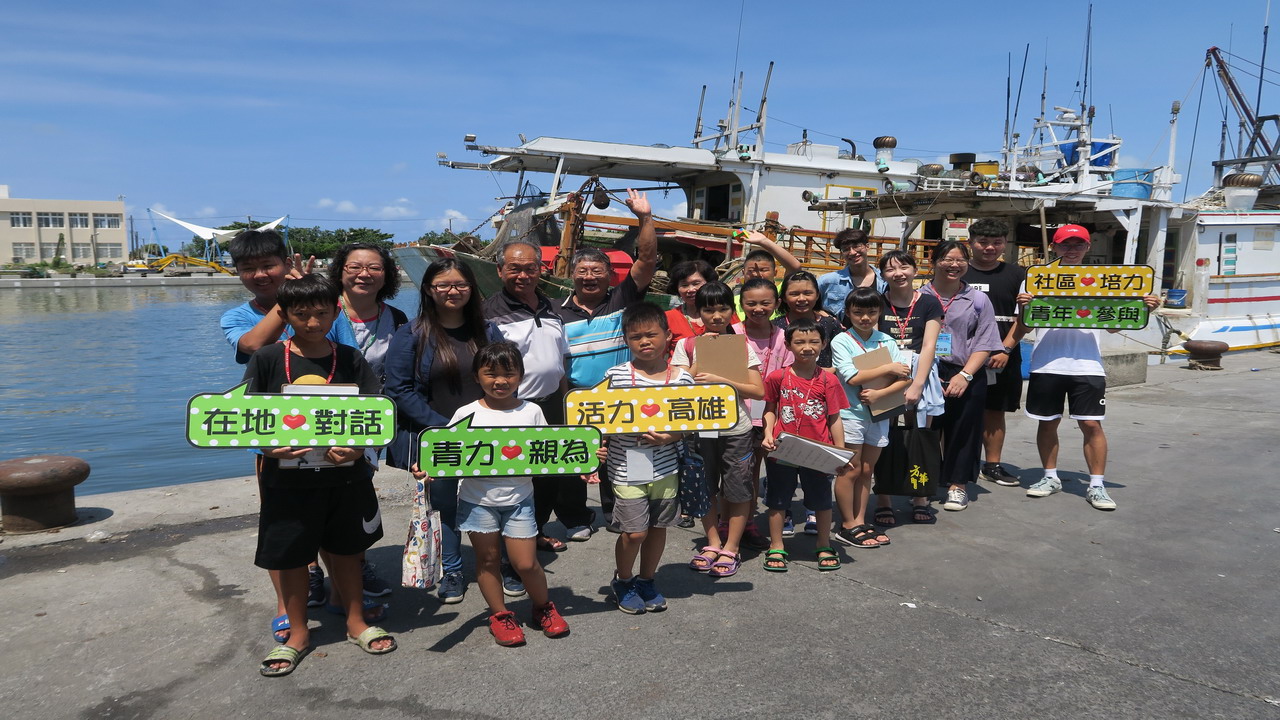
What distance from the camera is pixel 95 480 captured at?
9.70 metres

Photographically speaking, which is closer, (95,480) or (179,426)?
(95,480)

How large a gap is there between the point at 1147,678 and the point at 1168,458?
14.3 feet

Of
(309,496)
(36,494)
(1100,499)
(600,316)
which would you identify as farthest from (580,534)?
(1100,499)

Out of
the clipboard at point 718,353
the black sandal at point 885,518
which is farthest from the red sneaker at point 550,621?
the black sandal at point 885,518

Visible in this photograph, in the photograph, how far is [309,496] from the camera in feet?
11.1

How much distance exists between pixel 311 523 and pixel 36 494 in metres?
2.80

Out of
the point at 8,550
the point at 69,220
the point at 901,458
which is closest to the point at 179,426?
the point at 8,550

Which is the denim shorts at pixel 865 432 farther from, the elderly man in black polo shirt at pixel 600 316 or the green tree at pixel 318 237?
the green tree at pixel 318 237

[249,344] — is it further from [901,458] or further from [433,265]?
[901,458]

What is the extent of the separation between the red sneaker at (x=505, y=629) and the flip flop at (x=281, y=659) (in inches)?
32.6

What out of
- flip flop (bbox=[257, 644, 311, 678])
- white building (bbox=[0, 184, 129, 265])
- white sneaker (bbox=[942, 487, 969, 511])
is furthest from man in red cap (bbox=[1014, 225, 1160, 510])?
white building (bbox=[0, 184, 129, 265])

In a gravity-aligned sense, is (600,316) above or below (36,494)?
above

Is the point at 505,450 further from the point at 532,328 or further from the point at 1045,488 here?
the point at 1045,488

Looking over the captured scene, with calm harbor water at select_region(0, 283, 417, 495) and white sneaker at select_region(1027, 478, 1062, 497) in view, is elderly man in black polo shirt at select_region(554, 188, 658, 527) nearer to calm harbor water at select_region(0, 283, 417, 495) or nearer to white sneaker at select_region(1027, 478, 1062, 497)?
white sneaker at select_region(1027, 478, 1062, 497)
